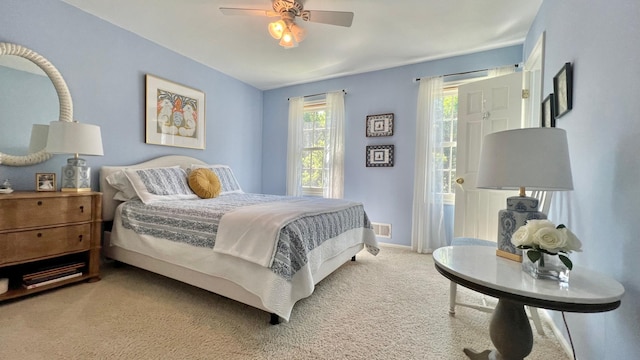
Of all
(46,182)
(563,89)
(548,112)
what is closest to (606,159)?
(563,89)

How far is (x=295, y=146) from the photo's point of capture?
435 cm

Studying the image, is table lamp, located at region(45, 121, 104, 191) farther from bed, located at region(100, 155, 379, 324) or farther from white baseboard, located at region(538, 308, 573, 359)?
white baseboard, located at region(538, 308, 573, 359)

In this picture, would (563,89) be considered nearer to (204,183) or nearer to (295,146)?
(204,183)

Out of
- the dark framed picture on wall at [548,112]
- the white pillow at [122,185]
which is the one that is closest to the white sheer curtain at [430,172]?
the dark framed picture on wall at [548,112]

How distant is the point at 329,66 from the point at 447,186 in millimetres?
2322

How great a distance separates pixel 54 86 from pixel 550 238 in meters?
3.69

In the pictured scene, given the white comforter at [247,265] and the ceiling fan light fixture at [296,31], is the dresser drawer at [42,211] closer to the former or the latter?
the white comforter at [247,265]

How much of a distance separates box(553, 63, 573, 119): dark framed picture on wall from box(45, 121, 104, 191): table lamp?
356 cm

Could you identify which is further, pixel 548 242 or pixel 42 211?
pixel 42 211

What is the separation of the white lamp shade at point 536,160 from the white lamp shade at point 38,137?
11.4 ft

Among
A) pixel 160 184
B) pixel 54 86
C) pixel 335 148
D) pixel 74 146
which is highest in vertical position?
pixel 54 86

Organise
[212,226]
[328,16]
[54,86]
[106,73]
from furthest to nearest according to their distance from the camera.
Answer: [106,73] < [54,86] < [328,16] < [212,226]

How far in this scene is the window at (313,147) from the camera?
4242 millimetres

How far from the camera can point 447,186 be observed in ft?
11.1
